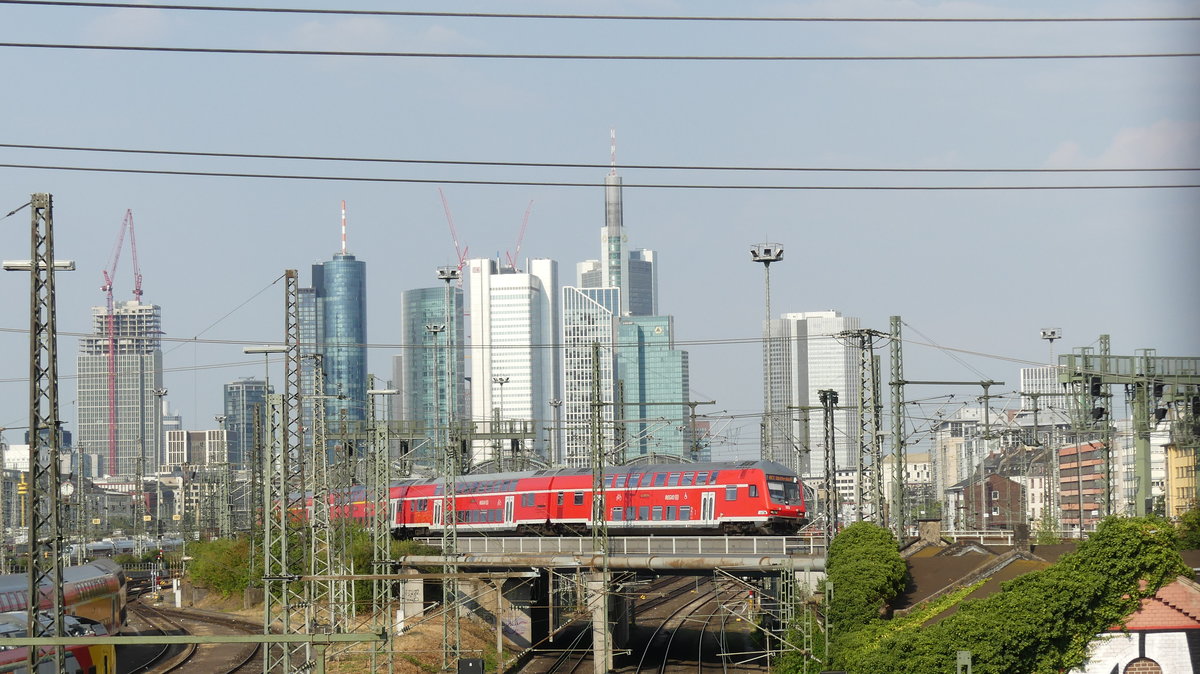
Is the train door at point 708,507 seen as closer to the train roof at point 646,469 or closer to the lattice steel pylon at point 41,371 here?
the train roof at point 646,469

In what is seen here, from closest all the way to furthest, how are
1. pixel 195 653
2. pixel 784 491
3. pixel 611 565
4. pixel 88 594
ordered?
pixel 88 594
pixel 611 565
pixel 784 491
pixel 195 653

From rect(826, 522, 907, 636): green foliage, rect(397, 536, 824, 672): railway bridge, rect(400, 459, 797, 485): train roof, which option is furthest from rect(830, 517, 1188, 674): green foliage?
rect(400, 459, 797, 485): train roof

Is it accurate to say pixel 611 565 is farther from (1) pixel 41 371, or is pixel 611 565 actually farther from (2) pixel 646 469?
(1) pixel 41 371

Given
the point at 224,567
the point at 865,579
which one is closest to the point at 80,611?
the point at 865,579

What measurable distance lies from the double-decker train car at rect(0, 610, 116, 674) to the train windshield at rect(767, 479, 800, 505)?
2894 cm

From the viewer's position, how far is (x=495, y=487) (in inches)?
2844

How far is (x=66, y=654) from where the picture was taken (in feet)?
120

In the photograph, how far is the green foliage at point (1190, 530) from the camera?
169 feet

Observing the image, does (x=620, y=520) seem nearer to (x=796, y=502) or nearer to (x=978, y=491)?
(x=796, y=502)

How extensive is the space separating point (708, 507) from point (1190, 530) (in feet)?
67.0

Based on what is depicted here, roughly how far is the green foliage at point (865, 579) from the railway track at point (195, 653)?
27244mm

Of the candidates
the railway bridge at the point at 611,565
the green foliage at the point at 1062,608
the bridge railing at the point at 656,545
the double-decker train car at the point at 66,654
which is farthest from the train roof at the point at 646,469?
the green foliage at the point at 1062,608

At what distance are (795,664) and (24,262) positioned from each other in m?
36.6

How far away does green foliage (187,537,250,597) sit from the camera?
93375 mm
